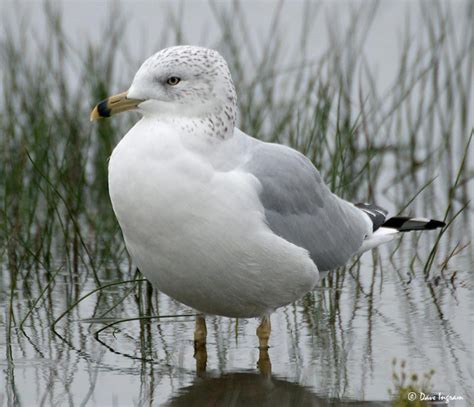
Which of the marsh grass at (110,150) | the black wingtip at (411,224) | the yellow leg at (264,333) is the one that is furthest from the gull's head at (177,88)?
the black wingtip at (411,224)

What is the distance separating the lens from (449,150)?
8828mm

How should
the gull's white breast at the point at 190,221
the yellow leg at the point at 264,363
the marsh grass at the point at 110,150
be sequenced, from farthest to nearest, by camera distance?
1. the marsh grass at the point at 110,150
2. the yellow leg at the point at 264,363
3. the gull's white breast at the point at 190,221

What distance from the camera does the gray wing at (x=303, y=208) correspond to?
5.26 meters

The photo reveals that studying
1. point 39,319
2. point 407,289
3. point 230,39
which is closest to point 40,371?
point 39,319

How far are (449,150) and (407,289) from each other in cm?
265

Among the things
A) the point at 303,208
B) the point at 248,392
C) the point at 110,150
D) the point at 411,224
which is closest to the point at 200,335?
the point at 248,392

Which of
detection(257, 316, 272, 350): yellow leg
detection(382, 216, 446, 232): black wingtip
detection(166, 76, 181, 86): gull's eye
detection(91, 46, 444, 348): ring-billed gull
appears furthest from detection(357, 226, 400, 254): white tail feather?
detection(166, 76, 181, 86): gull's eye

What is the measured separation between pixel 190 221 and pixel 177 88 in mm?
597

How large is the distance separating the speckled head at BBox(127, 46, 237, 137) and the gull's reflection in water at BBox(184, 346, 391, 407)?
105 cm

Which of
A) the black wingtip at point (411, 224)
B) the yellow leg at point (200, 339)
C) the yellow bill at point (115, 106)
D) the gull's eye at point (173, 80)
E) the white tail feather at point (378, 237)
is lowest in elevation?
the yellow leg at point (200, 339)

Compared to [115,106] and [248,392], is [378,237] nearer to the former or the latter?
[248,392]

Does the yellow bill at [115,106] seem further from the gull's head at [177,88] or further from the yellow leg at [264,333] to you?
the yellow leg at [264,333]

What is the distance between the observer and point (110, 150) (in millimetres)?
7746

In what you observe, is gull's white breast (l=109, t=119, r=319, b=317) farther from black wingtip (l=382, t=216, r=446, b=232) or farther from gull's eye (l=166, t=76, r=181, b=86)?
black wingtip (l=382, t=216, r=446, b=232)
